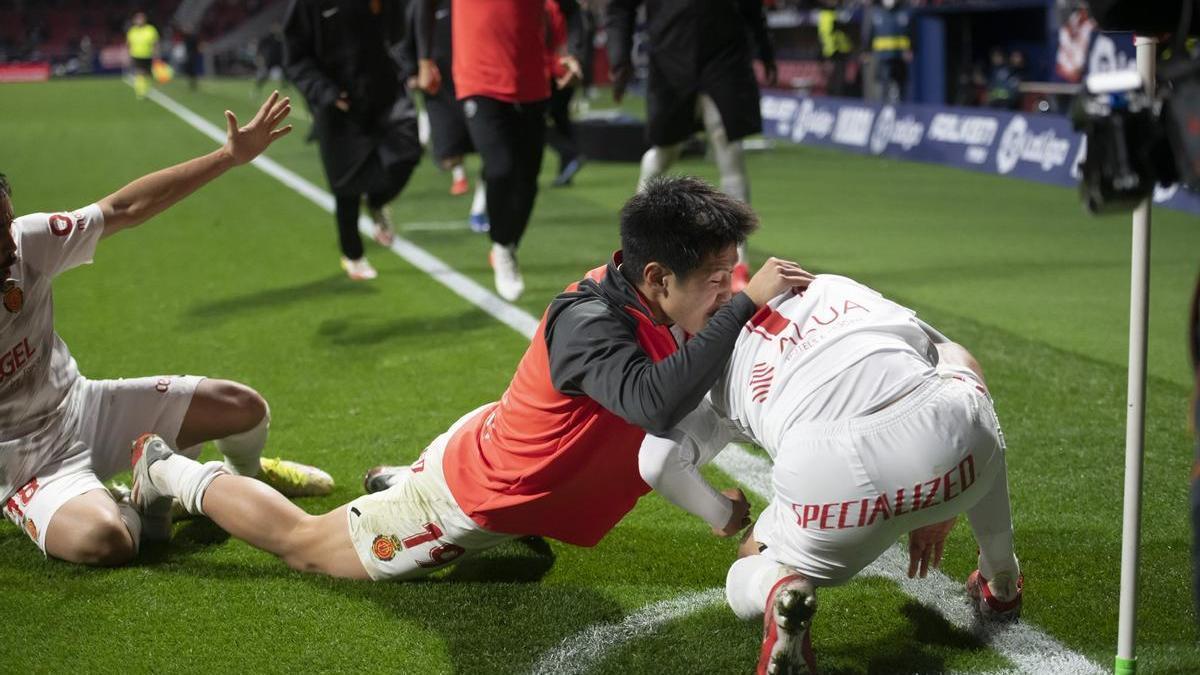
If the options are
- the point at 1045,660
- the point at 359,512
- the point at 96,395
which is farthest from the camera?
the point at 96,395

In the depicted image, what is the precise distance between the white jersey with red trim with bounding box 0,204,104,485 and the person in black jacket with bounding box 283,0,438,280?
12.4 feet

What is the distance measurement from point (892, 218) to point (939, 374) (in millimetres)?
8529

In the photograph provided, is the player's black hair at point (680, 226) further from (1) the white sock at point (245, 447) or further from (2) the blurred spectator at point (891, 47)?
(2) the blurred spectator at point (891, 47)

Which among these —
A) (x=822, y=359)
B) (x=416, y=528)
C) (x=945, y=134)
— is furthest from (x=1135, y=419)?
(x=945, y=134)

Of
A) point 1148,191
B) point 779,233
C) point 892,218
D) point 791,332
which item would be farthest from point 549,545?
point 892,218

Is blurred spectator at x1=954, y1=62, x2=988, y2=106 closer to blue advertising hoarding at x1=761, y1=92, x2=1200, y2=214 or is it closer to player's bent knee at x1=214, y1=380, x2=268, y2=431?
blue advertising hoarding at x1=761, y1=92, x2=1200, y2=214

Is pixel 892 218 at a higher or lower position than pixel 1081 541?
lower

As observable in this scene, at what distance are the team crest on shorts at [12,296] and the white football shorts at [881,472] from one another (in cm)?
227

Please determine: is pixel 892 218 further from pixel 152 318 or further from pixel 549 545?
pixel 549 545

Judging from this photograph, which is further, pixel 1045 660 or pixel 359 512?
pixel 359 512

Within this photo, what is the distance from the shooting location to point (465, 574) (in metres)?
3.77

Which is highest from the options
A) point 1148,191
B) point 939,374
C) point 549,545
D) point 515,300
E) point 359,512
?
point 1148,191

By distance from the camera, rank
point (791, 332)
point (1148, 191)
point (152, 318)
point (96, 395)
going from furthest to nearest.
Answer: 1. point (152, 318)
2. point (96, 395)
3. point (791, 332)
4. point (1148, 191)

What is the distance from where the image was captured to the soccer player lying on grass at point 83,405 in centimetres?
382
